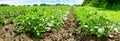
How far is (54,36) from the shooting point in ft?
36.8

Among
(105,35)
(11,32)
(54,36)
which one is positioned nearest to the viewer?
(105,35)

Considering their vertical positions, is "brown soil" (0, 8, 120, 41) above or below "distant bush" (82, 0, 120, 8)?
above

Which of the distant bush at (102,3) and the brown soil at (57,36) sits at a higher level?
the brown soil at (57,36)

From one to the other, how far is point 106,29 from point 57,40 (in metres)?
1.63

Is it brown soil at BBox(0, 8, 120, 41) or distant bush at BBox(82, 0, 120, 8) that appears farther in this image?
distant bush at BBox(82, 0, 120, 8)

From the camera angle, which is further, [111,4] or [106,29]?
[111,4]

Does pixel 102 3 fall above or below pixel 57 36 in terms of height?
below

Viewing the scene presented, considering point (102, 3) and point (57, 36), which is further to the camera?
point (102, 3)

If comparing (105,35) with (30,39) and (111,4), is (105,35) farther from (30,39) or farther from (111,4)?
(111,4)

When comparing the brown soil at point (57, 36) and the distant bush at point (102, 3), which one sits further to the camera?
the distant bush at point (102, 3)

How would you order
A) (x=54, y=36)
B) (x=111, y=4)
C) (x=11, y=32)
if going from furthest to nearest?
(x=111, y=4)
(x=11, y=32)
(x=54, y=36)

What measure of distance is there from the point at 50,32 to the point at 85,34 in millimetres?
1592

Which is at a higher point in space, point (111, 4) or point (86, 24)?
point (86, 24)

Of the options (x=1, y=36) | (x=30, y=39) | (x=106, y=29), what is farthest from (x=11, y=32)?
(x=106, y=29)
